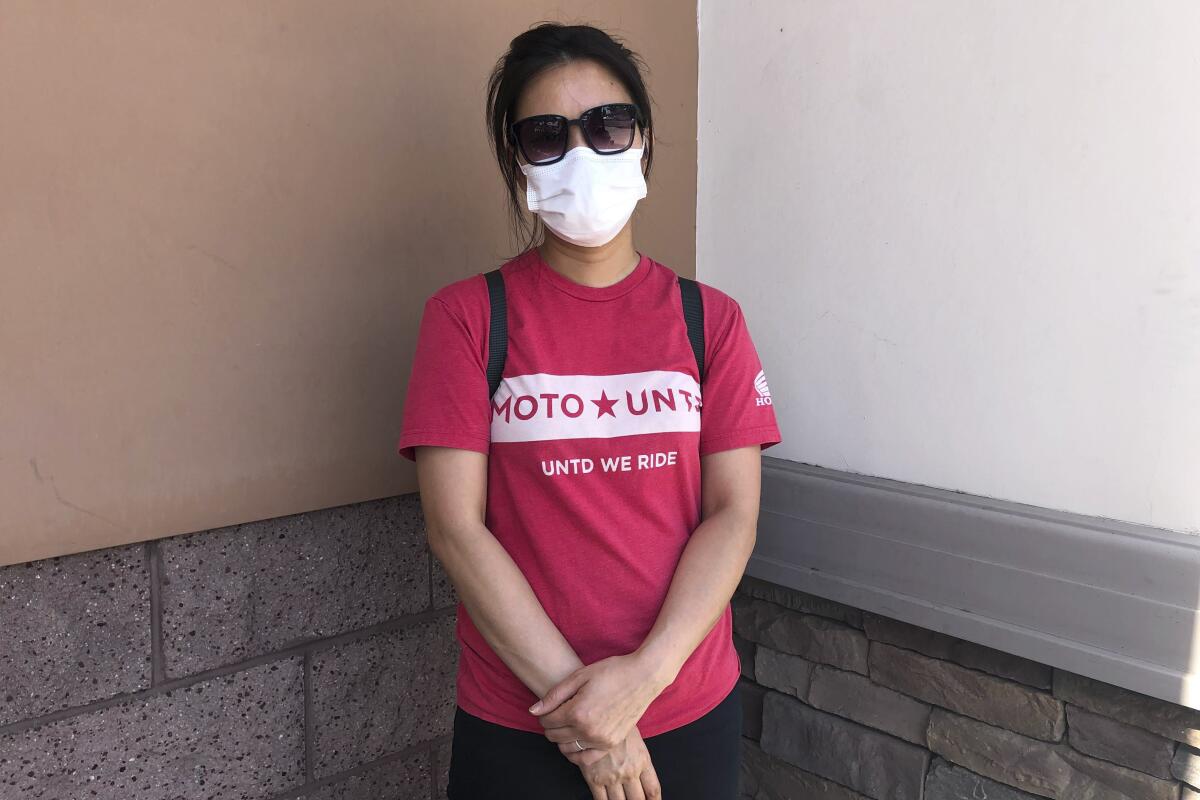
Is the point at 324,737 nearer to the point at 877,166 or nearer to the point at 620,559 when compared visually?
the point at 620,559

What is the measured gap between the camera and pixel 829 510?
2443mm

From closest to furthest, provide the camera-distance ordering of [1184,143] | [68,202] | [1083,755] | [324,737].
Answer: [68,202]
[1184,143]
[1083,755]
[324,737]

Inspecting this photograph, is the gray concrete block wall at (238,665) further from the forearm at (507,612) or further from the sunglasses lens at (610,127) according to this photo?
the sunglasses lens at (610,127)

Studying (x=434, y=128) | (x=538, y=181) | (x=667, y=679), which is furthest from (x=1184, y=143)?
(x=434, y=128)

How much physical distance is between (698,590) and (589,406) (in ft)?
1.29

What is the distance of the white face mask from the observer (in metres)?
1.75

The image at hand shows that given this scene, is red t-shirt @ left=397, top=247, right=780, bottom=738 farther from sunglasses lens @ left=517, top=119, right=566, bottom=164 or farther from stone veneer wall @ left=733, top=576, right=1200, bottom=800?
stone veneer wall @ left=733, top=576, right=1200, bottom=800

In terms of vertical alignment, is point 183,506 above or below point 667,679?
above

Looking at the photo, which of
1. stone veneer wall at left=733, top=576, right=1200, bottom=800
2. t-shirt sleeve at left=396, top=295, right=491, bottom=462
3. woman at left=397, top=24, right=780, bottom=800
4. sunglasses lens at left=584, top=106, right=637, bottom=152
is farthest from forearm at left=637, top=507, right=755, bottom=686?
stone veneer wall at left=733, top=576, right=1200, bottom=800

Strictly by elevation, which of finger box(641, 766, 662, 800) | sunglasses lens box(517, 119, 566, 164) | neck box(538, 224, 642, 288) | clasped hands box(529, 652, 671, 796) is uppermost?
sunglasses lens box(517, 119, 566, 164)

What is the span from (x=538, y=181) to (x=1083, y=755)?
1.73 m

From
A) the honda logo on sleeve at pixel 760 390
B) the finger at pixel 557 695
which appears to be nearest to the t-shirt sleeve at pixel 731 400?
the honda logo on sleeve at pixel 760 390

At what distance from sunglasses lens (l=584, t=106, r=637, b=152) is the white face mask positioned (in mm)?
19

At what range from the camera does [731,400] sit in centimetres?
178
